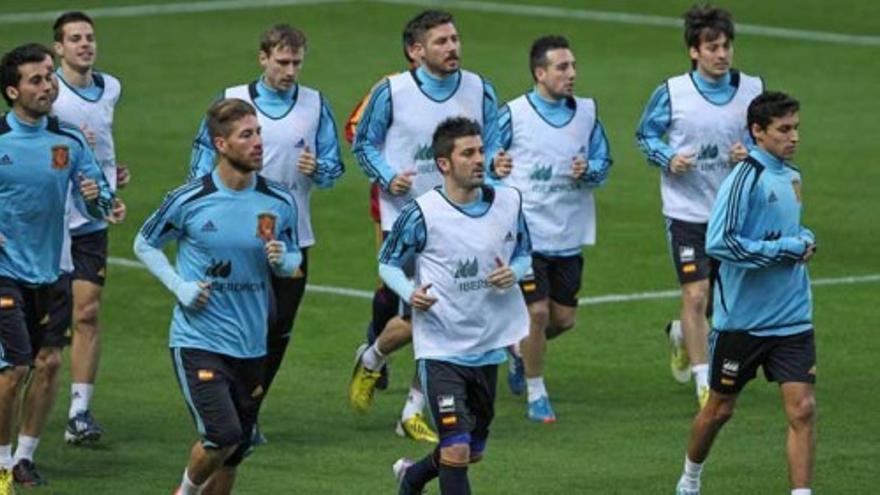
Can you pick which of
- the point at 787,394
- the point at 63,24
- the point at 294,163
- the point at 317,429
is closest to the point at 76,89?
the point at 63,24

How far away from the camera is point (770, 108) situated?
16594mm

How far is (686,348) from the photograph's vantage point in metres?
20.5

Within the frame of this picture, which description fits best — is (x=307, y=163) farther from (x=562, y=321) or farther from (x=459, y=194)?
(x=459, y=194)

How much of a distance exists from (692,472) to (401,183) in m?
3.46

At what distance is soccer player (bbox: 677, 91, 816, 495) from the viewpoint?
16.4 m

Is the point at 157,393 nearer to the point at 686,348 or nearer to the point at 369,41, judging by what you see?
the point at 686,348

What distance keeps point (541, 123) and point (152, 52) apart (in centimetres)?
1807

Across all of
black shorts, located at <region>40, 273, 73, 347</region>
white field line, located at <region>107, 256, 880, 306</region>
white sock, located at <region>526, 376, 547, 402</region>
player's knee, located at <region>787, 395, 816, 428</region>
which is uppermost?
black shorts, located at <region>40, 273, 73, 347</region>

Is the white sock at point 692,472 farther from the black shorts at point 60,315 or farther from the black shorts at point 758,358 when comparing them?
the black shorts at point 60,315

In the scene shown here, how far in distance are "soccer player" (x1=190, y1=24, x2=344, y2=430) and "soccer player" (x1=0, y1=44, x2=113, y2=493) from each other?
1799 mm

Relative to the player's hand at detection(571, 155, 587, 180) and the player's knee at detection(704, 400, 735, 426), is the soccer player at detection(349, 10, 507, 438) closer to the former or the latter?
the player's hand at detection(571, 155, 587, 180)

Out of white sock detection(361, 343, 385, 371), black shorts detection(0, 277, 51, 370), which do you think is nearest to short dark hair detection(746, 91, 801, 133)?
white sock detection(361, 343, 385, 371)

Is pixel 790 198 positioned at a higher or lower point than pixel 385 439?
higher

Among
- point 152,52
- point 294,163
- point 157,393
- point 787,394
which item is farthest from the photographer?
point 152,52
